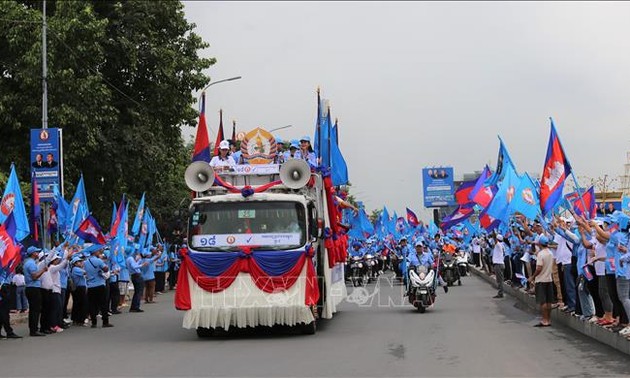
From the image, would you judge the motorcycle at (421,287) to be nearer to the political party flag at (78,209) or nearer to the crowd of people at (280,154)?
the crowd of people at (280,154)

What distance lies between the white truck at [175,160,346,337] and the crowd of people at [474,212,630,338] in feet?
14.2

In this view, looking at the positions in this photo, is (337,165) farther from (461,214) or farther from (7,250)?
(461,214)

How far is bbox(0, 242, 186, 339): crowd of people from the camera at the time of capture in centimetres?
1567

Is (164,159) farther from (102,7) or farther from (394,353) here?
(394,353)

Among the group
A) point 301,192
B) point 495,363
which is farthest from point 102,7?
point 495,363

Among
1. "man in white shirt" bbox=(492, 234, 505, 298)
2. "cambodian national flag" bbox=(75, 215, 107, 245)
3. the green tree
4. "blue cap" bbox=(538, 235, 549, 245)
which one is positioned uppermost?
the green tree

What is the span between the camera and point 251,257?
13.9m

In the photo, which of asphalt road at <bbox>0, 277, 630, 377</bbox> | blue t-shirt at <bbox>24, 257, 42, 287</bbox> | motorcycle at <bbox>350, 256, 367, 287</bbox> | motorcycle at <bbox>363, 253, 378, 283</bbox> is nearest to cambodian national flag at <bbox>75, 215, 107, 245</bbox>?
asphalt road at <bbox>0, 277, 630, 377</bbox>

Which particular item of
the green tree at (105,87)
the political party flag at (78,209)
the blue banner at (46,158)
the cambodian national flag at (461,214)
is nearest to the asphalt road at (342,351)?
the political party flag at (78,209)

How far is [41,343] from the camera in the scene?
47.6 feet

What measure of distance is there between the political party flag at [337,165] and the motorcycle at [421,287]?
2.83 meters

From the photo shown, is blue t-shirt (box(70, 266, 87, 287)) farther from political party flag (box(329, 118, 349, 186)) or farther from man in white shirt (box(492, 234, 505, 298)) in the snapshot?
man in white shirt (box(492, 234, 505, 298))

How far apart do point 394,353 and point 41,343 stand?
6.61m

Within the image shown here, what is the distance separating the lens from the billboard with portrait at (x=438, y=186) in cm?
6906
